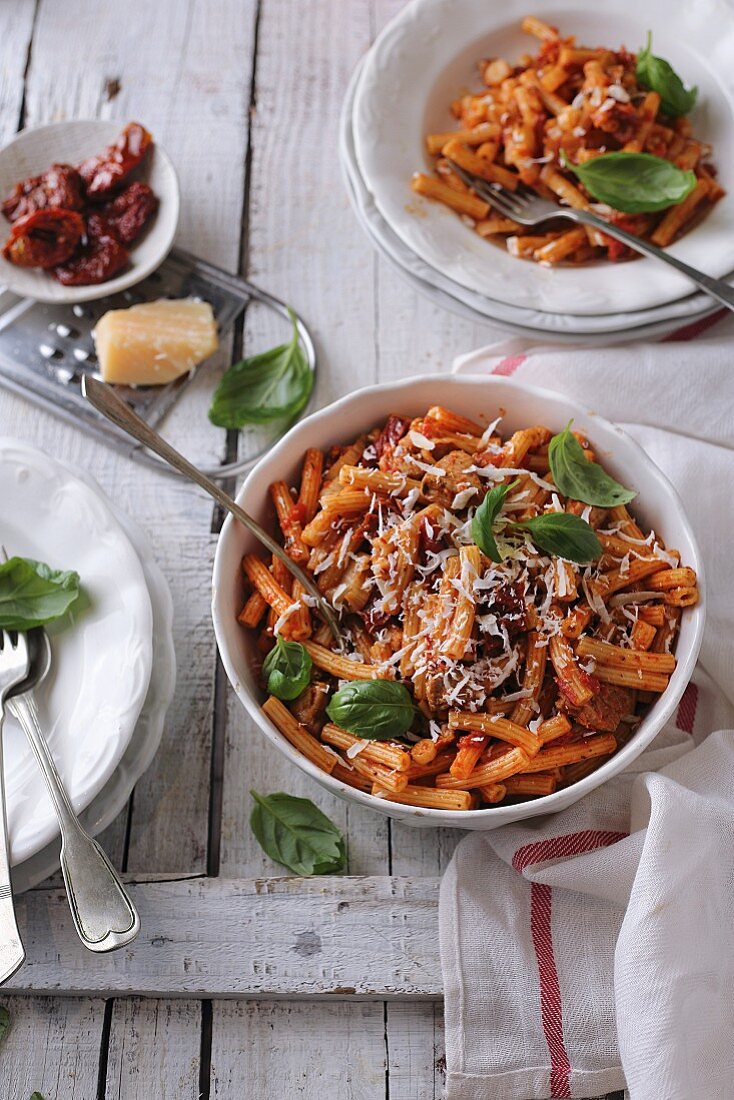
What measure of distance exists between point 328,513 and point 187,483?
59 cm

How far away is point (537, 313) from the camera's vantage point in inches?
91.8

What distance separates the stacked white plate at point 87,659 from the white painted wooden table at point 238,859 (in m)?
0.14

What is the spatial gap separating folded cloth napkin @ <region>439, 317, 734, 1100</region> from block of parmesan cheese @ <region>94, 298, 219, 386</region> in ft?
4.09

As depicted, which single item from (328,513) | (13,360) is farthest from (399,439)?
(13,360)

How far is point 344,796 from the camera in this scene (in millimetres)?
1769

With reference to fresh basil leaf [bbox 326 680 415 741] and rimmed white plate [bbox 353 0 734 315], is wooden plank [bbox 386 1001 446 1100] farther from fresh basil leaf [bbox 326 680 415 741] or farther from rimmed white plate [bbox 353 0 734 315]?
rimmed white plate [bbox 353 0 734 315]

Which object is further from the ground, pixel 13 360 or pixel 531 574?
pixel 531 574

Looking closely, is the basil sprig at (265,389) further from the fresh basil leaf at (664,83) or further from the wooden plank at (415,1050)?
the wooden plank at (415,1050)

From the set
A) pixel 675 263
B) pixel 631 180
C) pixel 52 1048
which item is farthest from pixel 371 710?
pixel 631 180

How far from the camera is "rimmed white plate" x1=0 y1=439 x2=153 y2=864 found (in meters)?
1.90

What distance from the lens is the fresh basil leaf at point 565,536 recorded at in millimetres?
1770

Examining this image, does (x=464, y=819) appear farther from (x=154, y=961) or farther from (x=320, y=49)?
(x=320, y=49)

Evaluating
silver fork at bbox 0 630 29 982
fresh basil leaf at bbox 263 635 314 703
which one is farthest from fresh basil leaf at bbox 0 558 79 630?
fresh basil leaf at bbox 263 635 314 703

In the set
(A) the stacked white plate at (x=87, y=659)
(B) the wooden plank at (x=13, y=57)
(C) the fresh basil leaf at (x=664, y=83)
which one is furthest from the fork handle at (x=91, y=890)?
(C) the fresh basil leaf at (x=664, y=83)
